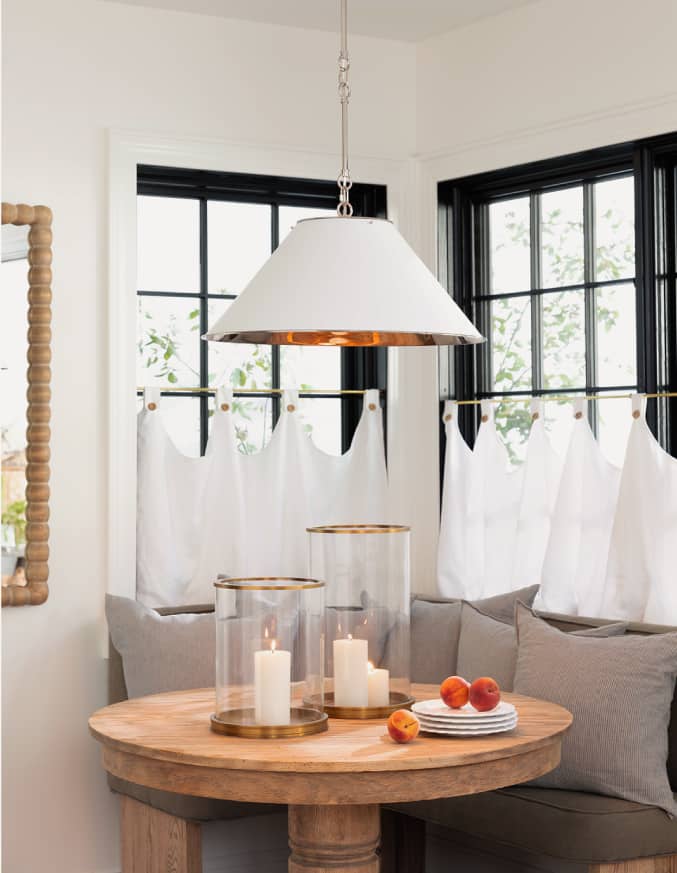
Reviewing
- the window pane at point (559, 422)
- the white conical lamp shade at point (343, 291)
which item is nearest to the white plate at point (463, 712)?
the white conical lamp shade at point (343, 291)

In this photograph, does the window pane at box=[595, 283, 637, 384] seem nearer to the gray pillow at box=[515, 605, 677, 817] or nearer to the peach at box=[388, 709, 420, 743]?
the gray pillow at box=[515, 605, 677, 817]

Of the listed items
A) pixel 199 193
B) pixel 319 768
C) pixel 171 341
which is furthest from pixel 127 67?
pixel 319 768

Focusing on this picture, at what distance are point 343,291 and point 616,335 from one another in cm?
161

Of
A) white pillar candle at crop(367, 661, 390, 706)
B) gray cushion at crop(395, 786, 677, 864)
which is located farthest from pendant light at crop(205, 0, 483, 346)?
gray cushion at crop(395, 786, 677, 864)

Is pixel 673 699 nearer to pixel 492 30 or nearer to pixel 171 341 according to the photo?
pixel 171 341

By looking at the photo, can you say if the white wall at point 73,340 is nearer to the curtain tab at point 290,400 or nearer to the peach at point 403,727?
the curtain tab at point 290,400

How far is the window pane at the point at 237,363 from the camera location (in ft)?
12.4

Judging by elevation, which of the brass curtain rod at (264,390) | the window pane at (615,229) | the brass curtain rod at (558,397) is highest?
the window pane at (615,229)

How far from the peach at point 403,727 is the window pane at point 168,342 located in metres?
1.91

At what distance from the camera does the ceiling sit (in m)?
3.55

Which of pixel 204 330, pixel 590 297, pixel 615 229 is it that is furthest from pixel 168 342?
pixel 615 229

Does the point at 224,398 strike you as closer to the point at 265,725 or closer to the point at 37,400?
the point at 37,400

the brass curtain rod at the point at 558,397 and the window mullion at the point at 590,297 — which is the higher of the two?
the window mullion at the point at 590,297

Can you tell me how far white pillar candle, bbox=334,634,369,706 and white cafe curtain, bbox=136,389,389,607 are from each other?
1357mm
